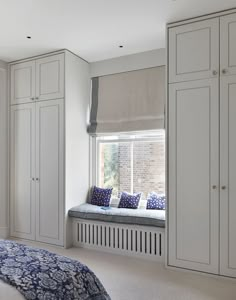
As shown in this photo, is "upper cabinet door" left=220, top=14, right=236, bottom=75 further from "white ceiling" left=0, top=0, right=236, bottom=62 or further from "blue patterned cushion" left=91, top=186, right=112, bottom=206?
"blue patterned cushion" left=91, top=186, right=112, bottom=206

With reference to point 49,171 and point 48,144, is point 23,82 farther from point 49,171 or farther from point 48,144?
point 49,171

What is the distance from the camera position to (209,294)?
233cm

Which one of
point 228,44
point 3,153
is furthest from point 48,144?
point 228,44

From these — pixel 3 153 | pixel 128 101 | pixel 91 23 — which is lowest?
pixel 3 153

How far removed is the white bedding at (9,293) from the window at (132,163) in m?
2.53

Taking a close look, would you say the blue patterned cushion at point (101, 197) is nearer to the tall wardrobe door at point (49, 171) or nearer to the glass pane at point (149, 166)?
the glass pane at point (149, 166)

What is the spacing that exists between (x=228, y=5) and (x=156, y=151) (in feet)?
6.12

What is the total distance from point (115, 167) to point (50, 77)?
155 cm

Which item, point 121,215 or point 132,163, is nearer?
point 121,215

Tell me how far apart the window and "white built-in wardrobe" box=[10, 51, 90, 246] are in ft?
0.93

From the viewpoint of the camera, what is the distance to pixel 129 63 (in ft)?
12.3

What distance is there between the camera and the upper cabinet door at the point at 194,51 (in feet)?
8.76

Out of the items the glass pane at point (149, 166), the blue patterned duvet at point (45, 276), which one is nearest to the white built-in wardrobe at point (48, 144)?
the glass pane at point (149, 166)

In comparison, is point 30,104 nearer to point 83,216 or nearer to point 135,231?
point 83,216
